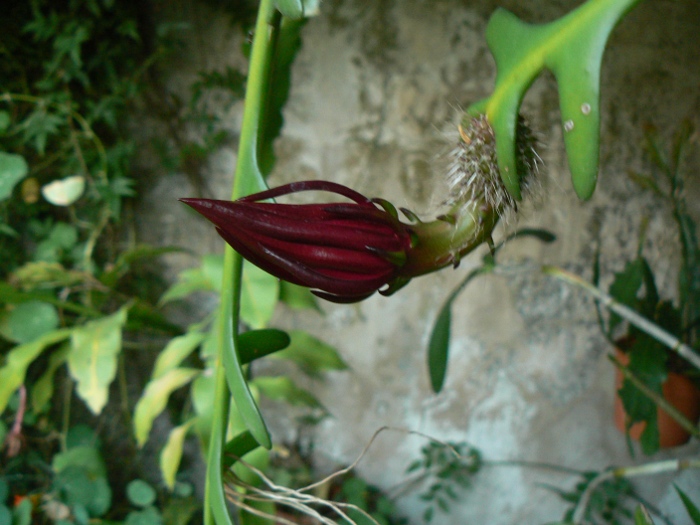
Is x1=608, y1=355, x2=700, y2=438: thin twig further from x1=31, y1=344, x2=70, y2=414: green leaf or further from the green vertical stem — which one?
x1=31, y1=344, x2=70, y2=414: green leaf

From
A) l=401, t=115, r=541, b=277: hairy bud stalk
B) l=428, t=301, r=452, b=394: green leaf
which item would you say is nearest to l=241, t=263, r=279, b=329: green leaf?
l=428, t=301, r=452, b=394: green leaf

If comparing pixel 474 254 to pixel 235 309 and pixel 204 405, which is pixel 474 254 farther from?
pixel 235 309

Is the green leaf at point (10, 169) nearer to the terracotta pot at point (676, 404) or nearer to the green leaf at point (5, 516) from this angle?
the green leaf at point (5, 516)

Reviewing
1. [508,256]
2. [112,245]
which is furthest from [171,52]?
[508,256]

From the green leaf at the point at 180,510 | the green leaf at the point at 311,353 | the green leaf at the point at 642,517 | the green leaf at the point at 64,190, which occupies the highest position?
the green leaf at the point at 64,190

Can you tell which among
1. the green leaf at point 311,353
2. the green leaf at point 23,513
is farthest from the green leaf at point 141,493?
the green leaf at point 311,353

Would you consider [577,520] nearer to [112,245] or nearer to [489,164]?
[489,164]

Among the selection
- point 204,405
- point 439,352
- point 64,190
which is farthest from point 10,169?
point 439,352
